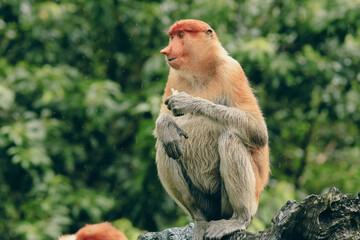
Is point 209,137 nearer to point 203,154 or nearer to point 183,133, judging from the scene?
point 203,154

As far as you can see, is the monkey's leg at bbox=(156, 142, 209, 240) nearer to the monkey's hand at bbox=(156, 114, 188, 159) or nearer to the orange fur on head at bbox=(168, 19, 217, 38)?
the monkey's hand at bbox=(156, 114, 188, 159)

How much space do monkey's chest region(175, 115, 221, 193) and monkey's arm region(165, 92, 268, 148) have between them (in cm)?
9

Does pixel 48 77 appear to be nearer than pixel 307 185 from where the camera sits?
Yes

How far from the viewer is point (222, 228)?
3674 mm

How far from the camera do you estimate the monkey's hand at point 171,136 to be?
3.75m

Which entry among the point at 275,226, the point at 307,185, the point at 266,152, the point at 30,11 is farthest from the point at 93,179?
the point at 275,226

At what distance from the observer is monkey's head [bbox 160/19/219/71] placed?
4062mm

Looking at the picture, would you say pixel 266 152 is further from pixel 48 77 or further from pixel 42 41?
pixel 42 41

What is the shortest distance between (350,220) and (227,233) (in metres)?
0.85

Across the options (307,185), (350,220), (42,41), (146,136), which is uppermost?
(42,41)

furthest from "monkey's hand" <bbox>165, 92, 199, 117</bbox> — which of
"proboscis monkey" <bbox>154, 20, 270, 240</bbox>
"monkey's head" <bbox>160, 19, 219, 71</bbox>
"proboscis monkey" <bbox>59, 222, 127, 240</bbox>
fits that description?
"proboscis monkey" <bbox>59, 222, 127, 240</bbox>

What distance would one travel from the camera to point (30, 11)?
7.24 meters

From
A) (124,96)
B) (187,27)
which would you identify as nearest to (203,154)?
(187,27)

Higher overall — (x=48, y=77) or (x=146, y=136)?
(x=48, y=77)
